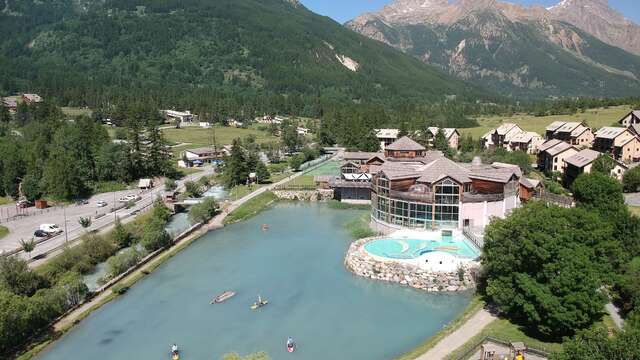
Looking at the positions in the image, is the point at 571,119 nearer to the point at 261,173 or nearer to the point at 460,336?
the point at 261,173

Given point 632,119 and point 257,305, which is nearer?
point 257,305

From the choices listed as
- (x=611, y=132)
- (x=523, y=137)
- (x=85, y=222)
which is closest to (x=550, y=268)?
(x=85, y=222)

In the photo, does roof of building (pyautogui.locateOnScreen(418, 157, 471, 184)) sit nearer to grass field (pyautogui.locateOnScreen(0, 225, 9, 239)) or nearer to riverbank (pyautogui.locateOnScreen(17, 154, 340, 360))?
riverbank (pyautogui.locateOnScreen(17, 154, 340, 360))

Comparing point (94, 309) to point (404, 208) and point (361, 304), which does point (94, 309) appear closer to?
point (361, 304)

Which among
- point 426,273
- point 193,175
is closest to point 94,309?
point 426,273

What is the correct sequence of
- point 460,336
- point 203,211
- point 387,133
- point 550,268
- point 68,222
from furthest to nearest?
point 387,133
point 203,211
point 68,222
point 460,336
point 550,268

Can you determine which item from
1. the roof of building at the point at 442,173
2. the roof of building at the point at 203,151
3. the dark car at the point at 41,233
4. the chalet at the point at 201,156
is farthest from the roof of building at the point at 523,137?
the dark car at the point at 41,233

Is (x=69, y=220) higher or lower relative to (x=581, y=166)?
lower
